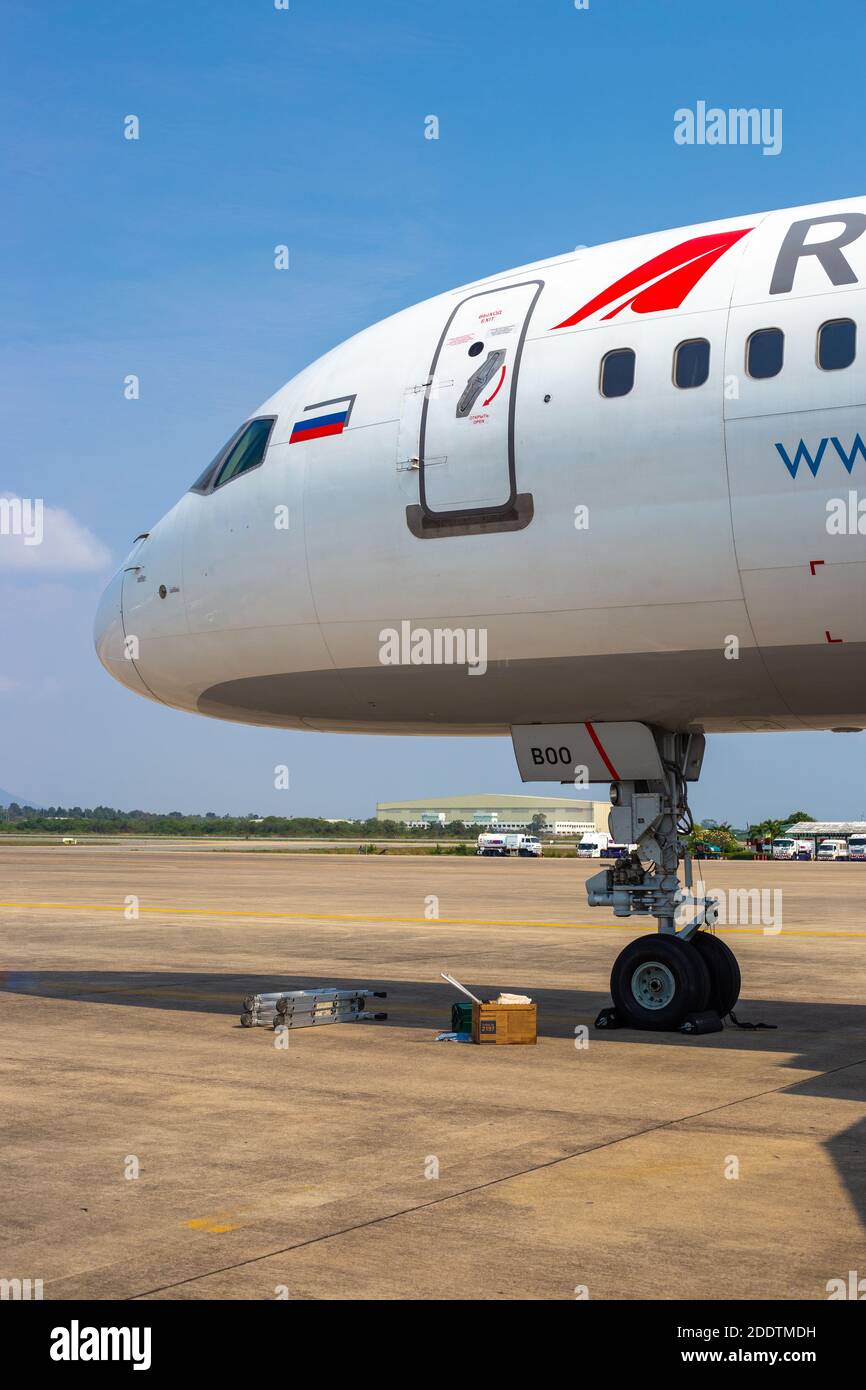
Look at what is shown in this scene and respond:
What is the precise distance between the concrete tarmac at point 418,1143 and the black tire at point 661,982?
10.9 inches

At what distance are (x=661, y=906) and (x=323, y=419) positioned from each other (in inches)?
239

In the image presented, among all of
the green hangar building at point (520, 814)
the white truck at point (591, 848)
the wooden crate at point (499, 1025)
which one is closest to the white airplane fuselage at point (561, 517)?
the wooden crate at point (499, 1025)

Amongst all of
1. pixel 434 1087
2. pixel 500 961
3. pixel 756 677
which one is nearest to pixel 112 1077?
pixel 434 1087

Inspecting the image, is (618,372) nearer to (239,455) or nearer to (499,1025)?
(239,455)

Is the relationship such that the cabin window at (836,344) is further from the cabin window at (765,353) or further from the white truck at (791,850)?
the white truck at (791,850)

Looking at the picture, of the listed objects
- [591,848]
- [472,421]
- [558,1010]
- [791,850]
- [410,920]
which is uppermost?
[472,421]

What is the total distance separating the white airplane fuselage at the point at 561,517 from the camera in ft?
37.9

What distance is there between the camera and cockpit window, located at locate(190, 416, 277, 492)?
1505 cm

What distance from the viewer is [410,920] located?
29.5 m

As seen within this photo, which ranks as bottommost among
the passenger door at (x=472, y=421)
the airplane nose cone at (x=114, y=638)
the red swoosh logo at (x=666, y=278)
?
the airplane nose cone at (x=114, y=638)

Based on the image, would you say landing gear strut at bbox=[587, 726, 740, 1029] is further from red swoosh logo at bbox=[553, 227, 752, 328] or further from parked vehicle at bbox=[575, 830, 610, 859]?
parked vehicle at bbox=[575, 830, 610, 859]

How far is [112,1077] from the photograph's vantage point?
11406 mm

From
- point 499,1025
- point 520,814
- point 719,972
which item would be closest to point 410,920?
point 719,972
